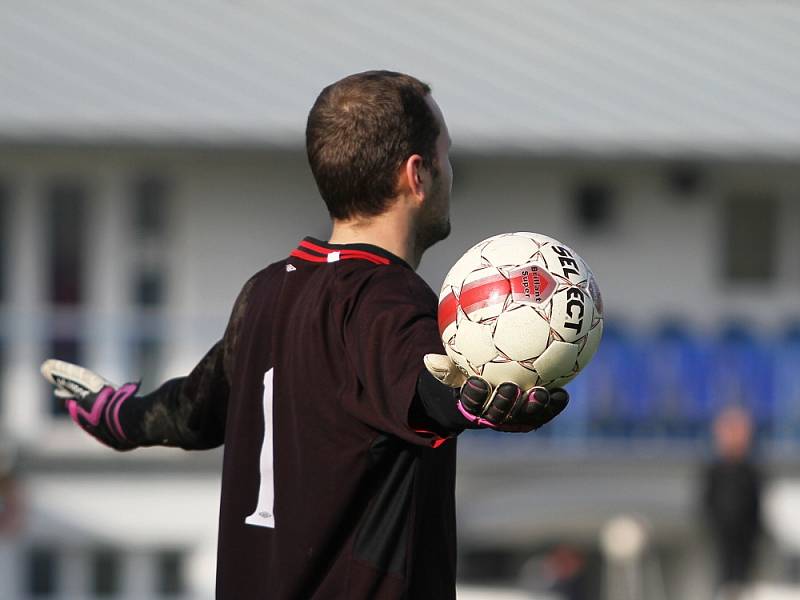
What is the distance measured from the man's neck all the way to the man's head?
0.05 feet

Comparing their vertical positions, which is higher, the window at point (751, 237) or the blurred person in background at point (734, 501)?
the window at point (751, 237)

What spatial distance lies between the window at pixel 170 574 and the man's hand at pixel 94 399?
10.5 metres

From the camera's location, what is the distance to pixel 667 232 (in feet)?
49.6

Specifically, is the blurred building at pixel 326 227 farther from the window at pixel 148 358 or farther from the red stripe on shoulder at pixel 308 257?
the red stripe on shoulder at pixel 308 257

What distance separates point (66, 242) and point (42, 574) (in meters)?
2.89

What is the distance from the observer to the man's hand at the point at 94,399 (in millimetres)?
3986

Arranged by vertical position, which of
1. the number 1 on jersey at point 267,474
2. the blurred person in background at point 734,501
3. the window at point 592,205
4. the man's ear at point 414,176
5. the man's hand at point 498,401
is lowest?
the blurred person in background at point 734,501

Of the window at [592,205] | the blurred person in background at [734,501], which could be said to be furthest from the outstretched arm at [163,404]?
the window at [592,205]

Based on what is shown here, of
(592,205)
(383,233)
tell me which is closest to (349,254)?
(383,233)

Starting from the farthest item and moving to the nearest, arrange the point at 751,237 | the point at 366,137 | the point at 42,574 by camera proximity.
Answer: the point at 751,237, the point at 42,574, the point at 366,137

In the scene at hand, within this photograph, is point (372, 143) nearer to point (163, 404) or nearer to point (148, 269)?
point (163, 404)

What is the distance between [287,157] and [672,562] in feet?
16.6

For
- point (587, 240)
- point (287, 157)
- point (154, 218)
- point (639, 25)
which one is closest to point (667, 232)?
point (587, 240)

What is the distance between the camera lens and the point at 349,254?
336 centimetres
